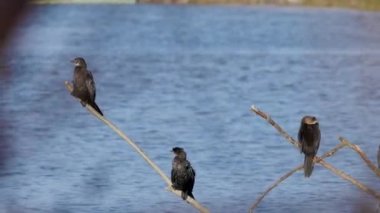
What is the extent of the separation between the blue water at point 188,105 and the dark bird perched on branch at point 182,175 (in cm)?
47

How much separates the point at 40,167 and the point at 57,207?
1.47 meters

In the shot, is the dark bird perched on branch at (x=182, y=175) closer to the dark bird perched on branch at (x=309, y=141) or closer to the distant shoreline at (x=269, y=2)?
the dark bird perched on branch at (x=309, y=141)

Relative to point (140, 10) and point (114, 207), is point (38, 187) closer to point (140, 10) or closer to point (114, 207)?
point (114, 207)

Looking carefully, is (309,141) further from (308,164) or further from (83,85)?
(83,85)

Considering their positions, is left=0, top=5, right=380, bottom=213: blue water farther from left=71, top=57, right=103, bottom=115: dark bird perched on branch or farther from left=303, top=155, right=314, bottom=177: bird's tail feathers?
left=303, top=155, right=314, bottom=177: bird's tail feathers

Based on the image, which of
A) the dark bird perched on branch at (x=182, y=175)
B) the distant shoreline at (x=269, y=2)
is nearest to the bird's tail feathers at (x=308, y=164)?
the dark bird perched on branch at (x=182, y=175)

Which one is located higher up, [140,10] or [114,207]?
[114,207]

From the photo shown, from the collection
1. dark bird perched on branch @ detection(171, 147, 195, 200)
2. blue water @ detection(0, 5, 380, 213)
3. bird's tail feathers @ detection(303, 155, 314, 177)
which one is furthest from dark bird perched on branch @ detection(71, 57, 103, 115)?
bird's tail feathers @ detection(303, 155, 314, 177)

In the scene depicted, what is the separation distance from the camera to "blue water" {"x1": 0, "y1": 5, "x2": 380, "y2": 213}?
19.5 feet

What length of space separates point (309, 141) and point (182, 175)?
1.42ft

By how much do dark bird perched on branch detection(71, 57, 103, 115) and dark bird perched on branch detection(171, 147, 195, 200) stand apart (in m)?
0.34

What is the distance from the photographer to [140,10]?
21781mm

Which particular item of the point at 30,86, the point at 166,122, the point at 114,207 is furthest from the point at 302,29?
the point at 114,207

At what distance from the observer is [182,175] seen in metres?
3.65
